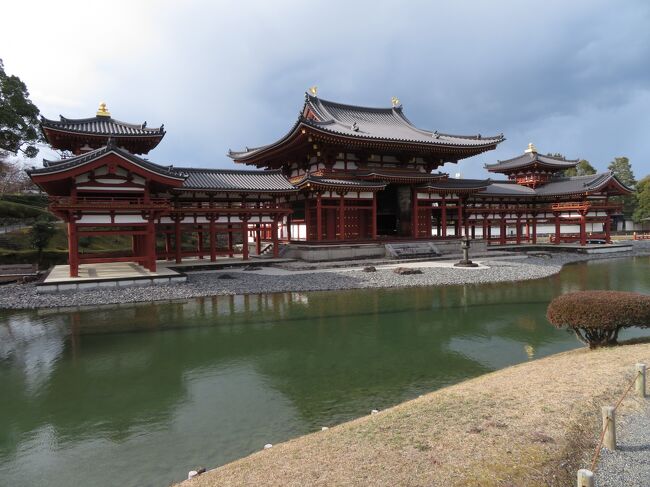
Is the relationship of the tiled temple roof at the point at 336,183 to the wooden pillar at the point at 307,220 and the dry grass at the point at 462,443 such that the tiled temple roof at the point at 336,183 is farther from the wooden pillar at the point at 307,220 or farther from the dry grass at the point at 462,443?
the dry grass at the point at 462,443

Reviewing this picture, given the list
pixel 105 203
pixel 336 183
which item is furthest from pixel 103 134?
pixel 336 183

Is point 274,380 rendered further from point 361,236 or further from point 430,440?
point 361,236

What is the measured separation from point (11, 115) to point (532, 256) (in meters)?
45.5

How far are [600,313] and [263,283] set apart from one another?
44.3 feet

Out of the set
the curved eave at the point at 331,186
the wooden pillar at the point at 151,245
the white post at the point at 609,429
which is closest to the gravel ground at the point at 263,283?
the wooden pillar at the point at 151,245

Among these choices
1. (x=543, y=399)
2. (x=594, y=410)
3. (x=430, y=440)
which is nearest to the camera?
(x=430, y=440)

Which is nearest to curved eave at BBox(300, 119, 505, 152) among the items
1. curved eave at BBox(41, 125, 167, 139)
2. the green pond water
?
curved eave at BBox(41, 125, 167, 139)

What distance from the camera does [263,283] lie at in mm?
18844

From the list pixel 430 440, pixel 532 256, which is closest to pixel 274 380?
pixel 430 440

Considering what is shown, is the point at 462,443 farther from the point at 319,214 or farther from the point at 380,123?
the point at 380,123

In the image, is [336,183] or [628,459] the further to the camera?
[336,183]

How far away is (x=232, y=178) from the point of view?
26328mm

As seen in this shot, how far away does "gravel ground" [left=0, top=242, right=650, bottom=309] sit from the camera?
50.9ft

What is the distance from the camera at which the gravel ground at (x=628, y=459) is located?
3984 mm
